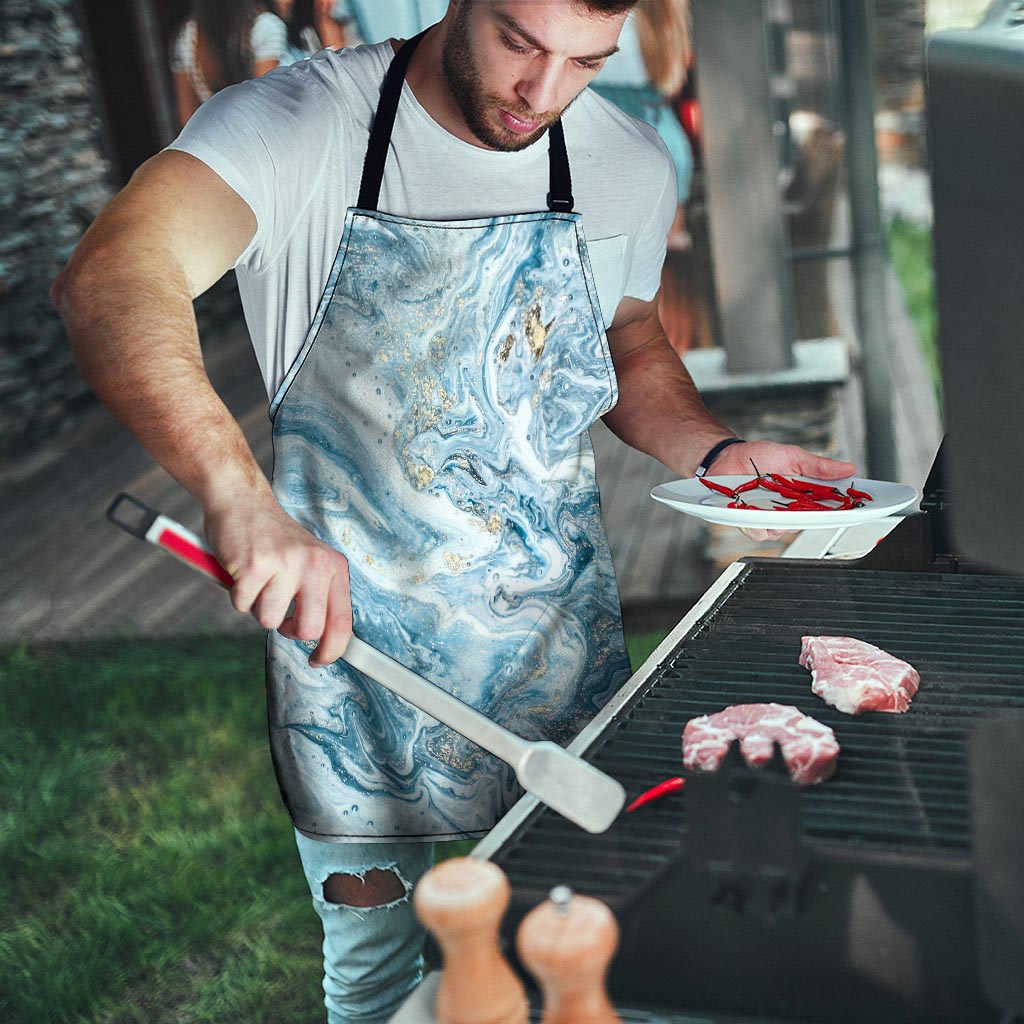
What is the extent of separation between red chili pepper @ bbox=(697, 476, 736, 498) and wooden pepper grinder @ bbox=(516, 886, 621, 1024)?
99 centimetres

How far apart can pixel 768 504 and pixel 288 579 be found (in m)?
0.76

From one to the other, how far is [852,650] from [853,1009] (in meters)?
0.53

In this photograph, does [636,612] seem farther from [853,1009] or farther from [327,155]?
[853,1009]

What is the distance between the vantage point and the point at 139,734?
168 inches

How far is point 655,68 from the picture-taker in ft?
14.2

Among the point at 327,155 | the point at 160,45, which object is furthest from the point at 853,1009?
the point at 160,45

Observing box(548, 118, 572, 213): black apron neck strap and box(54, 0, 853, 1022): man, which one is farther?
box(548, 118, 572, 213): black apron neck strap

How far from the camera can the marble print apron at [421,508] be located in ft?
5.87

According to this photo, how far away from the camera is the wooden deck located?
16.5 feet

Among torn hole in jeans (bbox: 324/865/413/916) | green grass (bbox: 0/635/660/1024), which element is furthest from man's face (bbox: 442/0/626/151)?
green grass (bbox: 0/635/660/1024)

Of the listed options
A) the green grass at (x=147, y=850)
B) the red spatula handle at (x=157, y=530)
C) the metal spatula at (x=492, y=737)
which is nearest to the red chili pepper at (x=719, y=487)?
the metal spatula at (x=492, y=737)

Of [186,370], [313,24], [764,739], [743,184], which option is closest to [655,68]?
[743,184]

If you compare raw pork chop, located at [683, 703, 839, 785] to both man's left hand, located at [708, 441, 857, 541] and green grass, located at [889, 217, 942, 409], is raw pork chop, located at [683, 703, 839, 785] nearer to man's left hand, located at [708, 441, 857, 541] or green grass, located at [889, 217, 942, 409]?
man's left hand, located at [708, 441, 857, 541]

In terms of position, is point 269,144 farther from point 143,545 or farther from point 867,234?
point 143,545
